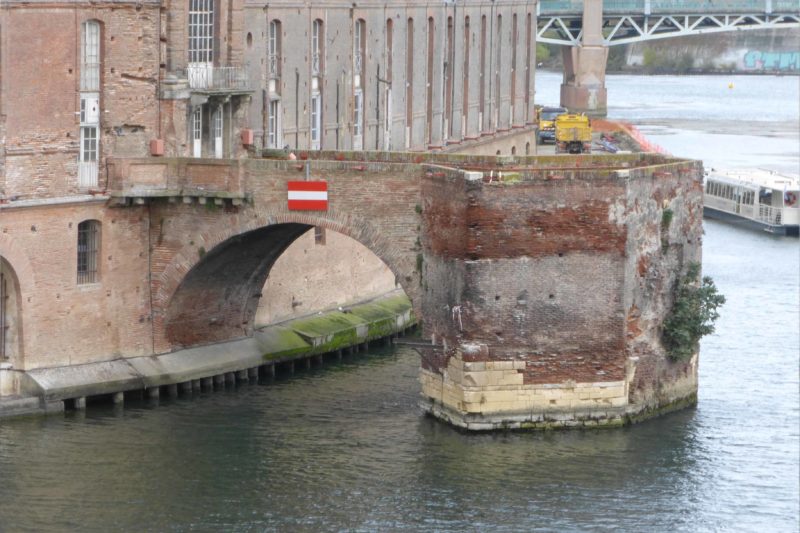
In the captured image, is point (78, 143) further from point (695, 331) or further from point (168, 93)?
point (695, 331)

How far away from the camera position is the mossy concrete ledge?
2213 inches

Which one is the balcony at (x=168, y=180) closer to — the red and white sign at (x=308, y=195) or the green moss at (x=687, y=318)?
the red and white sign at (x=308, y=195)

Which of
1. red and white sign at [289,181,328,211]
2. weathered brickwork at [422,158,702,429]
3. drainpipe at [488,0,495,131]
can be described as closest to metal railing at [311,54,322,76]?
red and white sign at [289,181,328,211]

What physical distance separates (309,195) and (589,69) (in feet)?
329

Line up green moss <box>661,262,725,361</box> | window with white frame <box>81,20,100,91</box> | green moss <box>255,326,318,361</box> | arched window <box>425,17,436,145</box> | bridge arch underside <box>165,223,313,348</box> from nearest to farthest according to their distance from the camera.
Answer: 1. window with white frame <box>81,20,100,91</box>
2. green moss <box>661,262,725,361</box>
3. bridge arch underside <box>165,223,313,348</box>
4. green moss <box>255,326,318,361</box>
5. arched window <box>425,17,436,145</box>

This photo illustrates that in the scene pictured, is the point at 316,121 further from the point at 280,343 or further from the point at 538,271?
the point at 538,271

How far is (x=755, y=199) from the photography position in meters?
106

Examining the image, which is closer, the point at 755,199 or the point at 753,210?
the point at 755,199

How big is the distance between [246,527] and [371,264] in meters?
25.7

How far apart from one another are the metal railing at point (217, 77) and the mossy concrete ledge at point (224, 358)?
7162mm

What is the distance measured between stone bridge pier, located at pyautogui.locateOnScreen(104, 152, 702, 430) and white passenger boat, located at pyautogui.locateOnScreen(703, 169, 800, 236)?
45472mm

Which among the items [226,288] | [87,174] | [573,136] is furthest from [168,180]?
[573,136]

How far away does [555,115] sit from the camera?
127625mm

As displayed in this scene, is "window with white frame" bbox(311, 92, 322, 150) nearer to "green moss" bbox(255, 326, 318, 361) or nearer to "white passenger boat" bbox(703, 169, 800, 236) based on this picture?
"green moss" bbox(255, 326, 318, 361)
